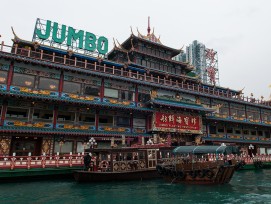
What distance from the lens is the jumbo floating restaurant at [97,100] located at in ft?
69.4

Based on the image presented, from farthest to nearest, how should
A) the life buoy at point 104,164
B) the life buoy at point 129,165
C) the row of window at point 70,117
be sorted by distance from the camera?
the row of window at point 70,117 → the life buoy at point 104,164 → the life buoy at point 129,165

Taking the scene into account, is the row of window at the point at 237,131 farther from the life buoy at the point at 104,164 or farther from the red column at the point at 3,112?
the red column at the point at 3,112

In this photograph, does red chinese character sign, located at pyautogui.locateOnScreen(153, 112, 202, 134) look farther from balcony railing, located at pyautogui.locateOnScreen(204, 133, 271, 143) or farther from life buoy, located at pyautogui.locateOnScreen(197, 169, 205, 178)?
life buoy, located at pyautogui.locateOnScreen(197, 169, 205, 178)

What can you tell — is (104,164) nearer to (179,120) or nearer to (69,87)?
(69,87)

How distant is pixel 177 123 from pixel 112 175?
13.9m

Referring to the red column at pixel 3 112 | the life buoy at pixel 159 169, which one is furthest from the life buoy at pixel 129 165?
the red column at pixel 3 112

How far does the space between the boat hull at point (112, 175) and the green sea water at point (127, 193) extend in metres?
0.69

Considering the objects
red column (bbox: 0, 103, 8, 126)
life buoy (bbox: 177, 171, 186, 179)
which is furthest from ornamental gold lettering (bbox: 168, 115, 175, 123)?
red column (bbox: 0, 103, 8, 126)

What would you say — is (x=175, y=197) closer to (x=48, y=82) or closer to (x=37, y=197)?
(x=37, y=197)

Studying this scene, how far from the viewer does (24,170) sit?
16.4 metres

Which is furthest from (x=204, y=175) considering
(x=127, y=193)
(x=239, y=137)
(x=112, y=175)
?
(x=239, y=137)

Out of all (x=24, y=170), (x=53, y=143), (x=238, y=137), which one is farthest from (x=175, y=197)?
(x=238, y=137)

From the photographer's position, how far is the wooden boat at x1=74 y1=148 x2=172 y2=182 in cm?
1687

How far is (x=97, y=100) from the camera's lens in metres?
24.6
